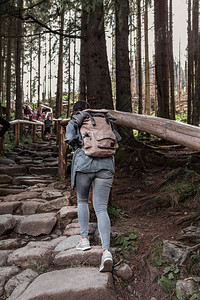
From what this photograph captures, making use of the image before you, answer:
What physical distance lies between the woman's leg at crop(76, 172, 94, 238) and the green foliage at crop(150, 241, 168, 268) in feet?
2.39

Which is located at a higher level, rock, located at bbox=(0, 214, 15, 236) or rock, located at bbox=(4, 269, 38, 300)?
rock, located at bbox=(0, 214, 15, 236)

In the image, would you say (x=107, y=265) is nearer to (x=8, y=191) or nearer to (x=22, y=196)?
(x=22, y=196)

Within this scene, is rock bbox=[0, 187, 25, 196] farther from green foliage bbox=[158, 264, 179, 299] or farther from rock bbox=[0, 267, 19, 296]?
green foliage bbox=[158, 264, 179, 299]

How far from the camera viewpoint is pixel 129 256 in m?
2.56

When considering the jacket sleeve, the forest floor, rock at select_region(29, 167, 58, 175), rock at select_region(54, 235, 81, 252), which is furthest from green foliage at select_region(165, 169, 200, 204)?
rock at select_region(29, 167, 58, 175)

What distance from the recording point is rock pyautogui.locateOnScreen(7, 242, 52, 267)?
2688 millimetres

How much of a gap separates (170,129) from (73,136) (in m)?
1.01

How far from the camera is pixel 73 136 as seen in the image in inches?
107

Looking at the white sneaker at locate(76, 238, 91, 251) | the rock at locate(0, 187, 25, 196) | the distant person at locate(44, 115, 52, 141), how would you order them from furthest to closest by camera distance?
1. the distant person at locate(44, 115, 52, 141)
2. the rock at locate(0, 187, 25, 196)
3. the white sneaker at locate(76, 238, 91, 251)

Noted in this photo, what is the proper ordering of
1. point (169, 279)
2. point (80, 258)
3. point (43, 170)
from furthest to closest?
point (43, 170) < point (80, 258) < point (169, 279)

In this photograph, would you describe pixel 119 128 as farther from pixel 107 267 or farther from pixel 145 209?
pixel 107 267

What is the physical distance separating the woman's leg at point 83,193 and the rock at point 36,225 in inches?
34.6

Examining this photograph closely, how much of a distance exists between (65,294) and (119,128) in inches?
182

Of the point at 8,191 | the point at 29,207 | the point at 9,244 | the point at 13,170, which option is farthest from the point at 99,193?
the point at 13,170
